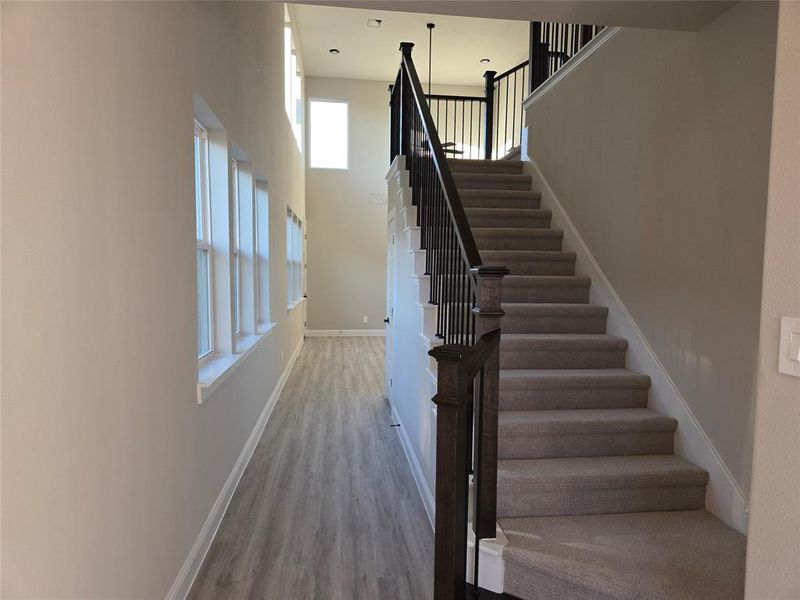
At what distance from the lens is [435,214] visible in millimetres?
3236

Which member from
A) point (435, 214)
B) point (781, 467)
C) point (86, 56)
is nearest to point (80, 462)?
point (86, 56)

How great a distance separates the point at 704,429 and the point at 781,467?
159 cm

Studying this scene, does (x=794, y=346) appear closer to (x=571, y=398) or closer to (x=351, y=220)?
(x=571, y=398)

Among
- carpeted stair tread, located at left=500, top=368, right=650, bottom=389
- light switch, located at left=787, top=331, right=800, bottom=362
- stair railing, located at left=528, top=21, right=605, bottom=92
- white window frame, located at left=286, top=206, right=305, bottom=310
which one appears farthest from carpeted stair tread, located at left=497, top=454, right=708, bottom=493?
white window frame, located at left=286, top=206, right=305, bottom=310

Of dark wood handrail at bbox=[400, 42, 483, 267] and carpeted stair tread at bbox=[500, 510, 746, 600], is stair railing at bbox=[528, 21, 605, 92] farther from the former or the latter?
carpeted stair tread at bbox=[500, 510, 746, 600]

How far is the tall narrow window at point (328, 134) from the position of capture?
1041cm

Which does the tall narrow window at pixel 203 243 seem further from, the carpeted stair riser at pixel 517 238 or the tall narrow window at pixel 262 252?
the carpeted stair riser at pixel 517 238

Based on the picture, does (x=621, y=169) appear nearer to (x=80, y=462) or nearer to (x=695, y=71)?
(x=695, y=71)

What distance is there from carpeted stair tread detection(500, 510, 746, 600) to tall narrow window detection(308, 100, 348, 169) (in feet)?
30.4

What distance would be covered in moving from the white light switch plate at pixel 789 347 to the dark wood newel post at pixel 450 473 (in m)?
0.78

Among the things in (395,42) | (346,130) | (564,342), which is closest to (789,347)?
(564,342)

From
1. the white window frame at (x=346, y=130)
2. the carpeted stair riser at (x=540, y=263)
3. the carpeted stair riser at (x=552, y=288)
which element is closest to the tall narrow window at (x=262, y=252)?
the carpeted stair riser at (x=540, y=263)

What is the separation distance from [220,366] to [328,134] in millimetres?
8470

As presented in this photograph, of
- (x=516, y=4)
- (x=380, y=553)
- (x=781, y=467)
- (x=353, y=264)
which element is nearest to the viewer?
(x=781, y=467)
